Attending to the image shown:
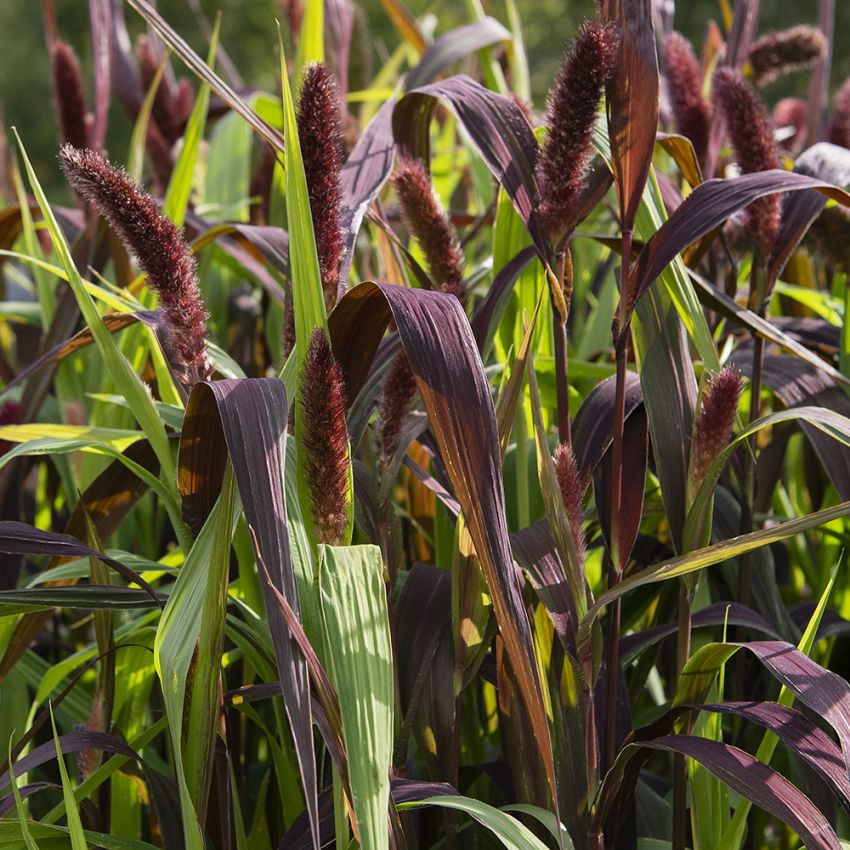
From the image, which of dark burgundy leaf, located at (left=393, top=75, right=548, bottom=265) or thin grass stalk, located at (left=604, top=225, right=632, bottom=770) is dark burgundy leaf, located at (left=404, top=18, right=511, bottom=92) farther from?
thin grass stalk, located at (left=604, top=225, right=632, bottom=770)

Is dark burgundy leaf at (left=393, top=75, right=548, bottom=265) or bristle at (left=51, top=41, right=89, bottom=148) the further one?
bristle at (left=51, top=41, right=89, bottom=148)

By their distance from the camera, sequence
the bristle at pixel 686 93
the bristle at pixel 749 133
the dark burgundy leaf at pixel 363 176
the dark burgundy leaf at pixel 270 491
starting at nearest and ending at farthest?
1. the dark burgundy leaf at pixel 270 491
2. the dark burgundy leaf at pixel 363 176
3. the bristle at pixel 749 133
4. the bristle at pixel 686 93

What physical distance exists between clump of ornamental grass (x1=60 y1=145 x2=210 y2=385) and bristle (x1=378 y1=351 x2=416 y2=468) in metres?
0.12

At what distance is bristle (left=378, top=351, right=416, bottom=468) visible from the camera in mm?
626

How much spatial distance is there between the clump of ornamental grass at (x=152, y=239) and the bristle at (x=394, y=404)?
0.12 metres

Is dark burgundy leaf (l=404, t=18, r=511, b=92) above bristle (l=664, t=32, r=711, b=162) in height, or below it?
above

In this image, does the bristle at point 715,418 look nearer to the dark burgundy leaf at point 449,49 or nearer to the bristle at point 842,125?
the dark burgundy leaf at point 449,49

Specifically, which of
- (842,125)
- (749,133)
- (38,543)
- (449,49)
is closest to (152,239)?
(38,543)

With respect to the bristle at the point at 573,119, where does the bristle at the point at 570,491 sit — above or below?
below

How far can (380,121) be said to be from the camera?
878 mm

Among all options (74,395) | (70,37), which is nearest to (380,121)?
(74,395)

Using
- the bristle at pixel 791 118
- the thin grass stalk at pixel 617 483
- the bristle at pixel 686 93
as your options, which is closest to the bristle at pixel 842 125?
the bristle at pixel 686 93

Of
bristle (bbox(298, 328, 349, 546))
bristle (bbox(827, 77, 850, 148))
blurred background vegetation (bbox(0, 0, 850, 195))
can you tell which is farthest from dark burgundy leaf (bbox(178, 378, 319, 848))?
blurred background vegetation (bbox(0, 0, 850, 195))

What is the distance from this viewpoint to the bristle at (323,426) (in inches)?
19.3
